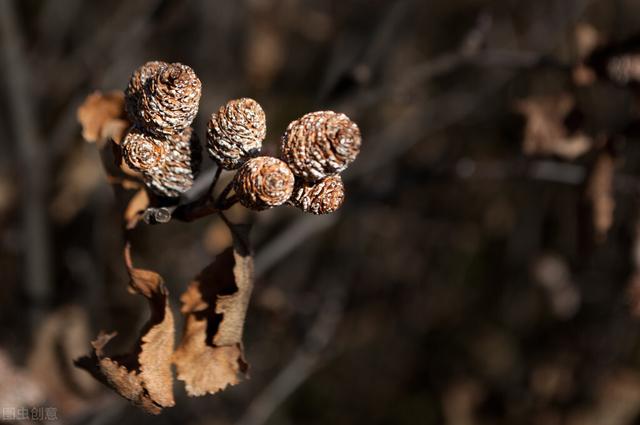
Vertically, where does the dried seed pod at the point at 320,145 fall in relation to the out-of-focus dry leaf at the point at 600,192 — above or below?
above

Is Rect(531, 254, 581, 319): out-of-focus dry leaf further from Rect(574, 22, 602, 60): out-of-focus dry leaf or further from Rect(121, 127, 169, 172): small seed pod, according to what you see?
Rect(121, 127, 169, 172): small seed pod

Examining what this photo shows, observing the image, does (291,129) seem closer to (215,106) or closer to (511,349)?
(215,106)

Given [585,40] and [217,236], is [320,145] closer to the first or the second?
[585,40]

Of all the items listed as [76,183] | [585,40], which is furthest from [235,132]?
[76,183]

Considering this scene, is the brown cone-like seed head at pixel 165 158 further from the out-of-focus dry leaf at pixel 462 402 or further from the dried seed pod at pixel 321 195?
the out-of-focus dry leaf at pixel 462 402

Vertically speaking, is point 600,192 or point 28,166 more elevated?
point 600,192

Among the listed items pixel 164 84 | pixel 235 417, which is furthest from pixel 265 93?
pixel 164 84

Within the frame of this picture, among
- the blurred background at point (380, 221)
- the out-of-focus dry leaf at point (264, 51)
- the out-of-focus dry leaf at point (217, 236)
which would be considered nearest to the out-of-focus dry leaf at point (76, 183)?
the blurred background at point (380, 221)
